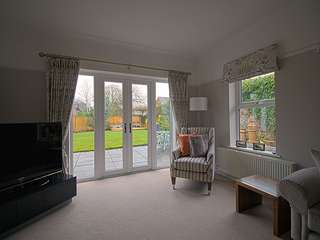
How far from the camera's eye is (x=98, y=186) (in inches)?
121

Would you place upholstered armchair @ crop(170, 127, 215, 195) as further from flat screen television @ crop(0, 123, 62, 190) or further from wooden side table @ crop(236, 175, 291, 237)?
flat screen television @ crop(0, 123, 62, 190)

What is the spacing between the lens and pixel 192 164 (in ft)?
9.07

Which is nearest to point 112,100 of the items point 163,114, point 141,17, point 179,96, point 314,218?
point 163,114

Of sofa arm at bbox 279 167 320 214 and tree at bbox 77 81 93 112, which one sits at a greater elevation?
tree at bbox 77 81 93 112

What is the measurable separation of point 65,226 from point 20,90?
2.12 metres

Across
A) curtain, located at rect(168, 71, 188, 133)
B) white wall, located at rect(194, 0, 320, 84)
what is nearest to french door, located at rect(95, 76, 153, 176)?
curtain, located at rect(168, 71, 188, 133)

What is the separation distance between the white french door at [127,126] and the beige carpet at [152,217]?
2.42 ft

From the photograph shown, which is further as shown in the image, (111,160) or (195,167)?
(111,160)

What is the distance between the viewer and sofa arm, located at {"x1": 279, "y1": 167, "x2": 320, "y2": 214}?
144 cm

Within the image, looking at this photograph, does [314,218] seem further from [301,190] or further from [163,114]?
[163,114]

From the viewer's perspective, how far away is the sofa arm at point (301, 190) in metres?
1.44

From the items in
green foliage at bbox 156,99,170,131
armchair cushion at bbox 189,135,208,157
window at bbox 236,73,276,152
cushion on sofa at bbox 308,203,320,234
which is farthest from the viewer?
green foliage at bbox 156,99,170,131

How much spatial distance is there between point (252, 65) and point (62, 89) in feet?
10.3

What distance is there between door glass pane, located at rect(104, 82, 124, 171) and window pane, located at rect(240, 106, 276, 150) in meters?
2.45
